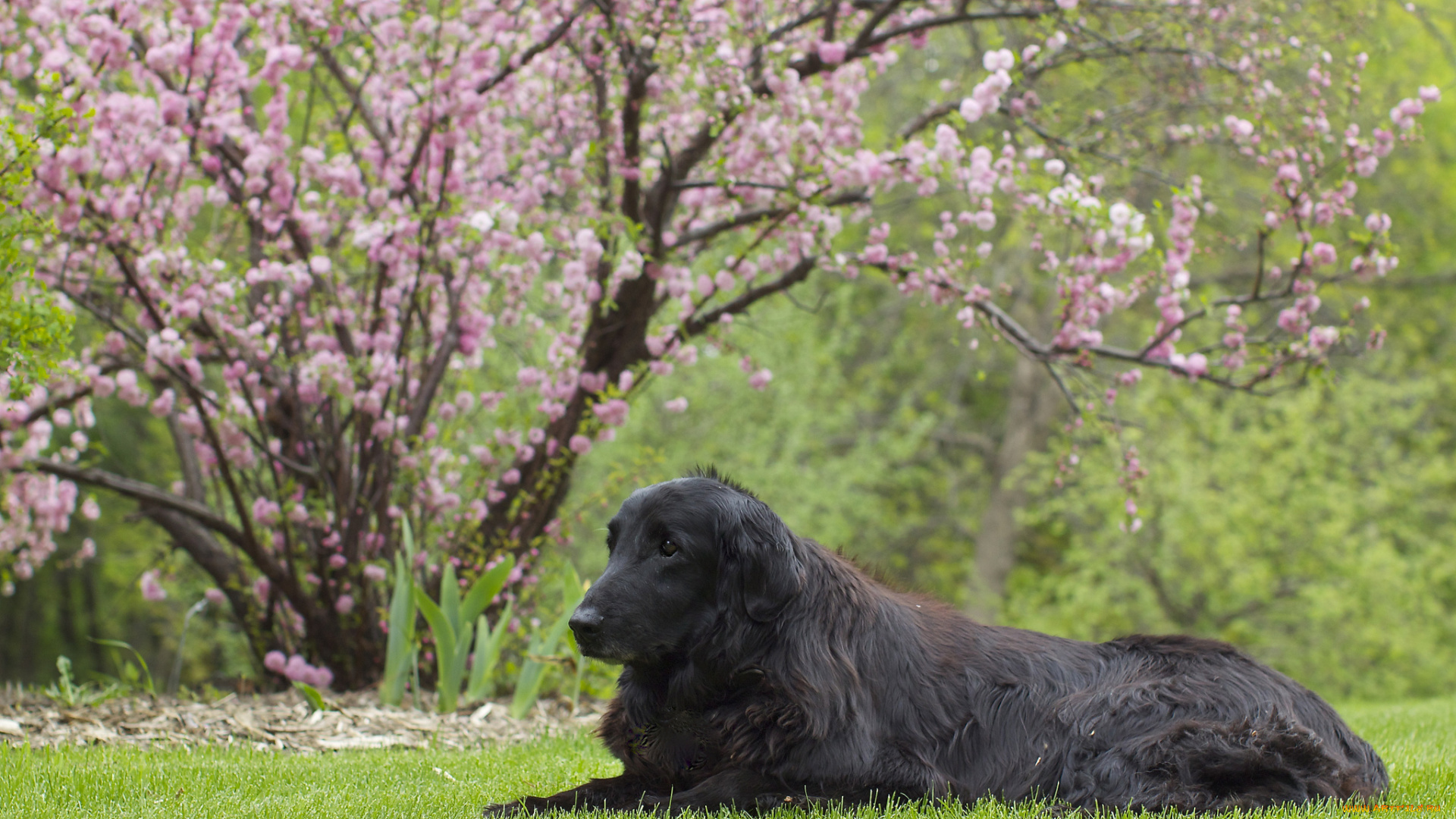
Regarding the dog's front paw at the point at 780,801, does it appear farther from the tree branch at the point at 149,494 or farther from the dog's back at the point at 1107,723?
the tree branch at the point at 149,494

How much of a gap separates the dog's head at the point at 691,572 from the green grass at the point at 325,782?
611 mm

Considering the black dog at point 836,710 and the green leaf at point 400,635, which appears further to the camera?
the green leaf at point 400,635

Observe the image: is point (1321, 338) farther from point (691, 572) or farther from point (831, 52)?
point (691, 572)

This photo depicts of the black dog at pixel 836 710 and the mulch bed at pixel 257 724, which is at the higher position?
the black dog at pixel 836 710

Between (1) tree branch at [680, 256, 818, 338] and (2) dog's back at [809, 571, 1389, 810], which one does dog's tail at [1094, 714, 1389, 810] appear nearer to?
(2) dog's back at [809, 571, 1389, 810]

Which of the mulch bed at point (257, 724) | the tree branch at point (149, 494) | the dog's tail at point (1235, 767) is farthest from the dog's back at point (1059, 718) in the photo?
the tree branch at point (149, 494)

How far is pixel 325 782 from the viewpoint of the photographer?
365cm

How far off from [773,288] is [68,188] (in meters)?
3.42

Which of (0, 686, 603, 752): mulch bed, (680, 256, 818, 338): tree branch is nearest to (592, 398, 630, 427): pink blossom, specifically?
(680, 256, 818, 338): tree branch

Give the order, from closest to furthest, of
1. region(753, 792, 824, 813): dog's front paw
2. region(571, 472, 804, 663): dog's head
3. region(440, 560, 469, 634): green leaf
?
1. region(753, 792, 824, 813): dog's front paw
2. region(571, 472, 804, 663): dog's head
3. region(440, 560, 469, 634): green leaf

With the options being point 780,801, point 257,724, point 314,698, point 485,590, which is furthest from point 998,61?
point 257,724

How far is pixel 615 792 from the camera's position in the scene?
11.0 feet

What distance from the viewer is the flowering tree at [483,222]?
564cm

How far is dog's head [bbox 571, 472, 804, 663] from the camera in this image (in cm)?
321
